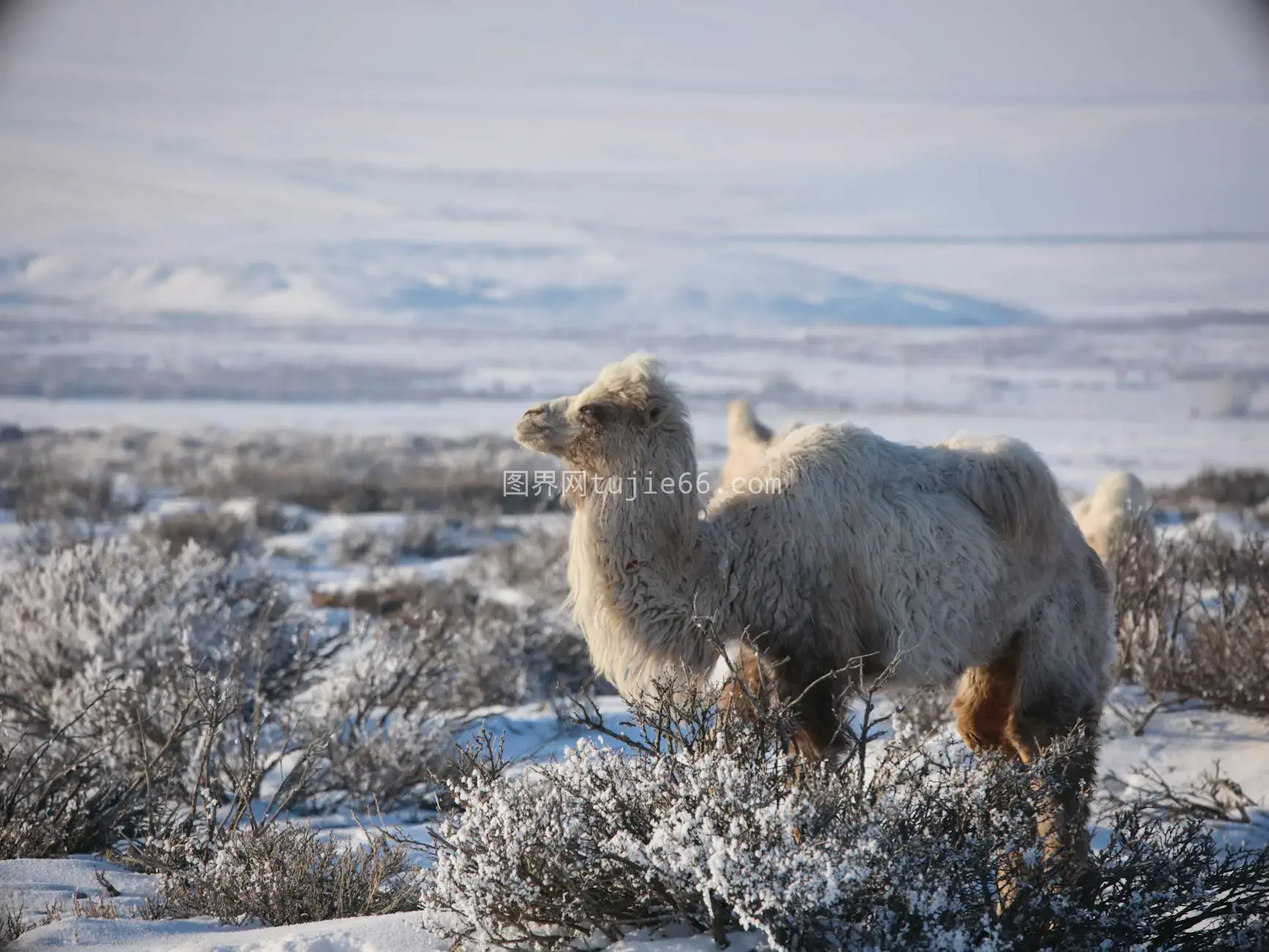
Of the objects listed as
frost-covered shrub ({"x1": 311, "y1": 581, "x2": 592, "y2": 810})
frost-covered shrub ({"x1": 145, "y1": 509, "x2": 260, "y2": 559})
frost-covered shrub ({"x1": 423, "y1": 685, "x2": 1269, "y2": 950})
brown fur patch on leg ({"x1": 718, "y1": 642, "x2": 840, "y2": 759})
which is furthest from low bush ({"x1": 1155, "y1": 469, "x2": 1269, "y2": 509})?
frost-covered shrub ({"x1": 423, "y1": 685, "x2": 1269, "y2": 950})

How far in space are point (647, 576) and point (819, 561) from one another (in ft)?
2.13

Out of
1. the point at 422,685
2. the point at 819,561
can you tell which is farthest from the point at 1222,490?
the point at 819,561

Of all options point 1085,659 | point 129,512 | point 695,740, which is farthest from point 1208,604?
point 129,512

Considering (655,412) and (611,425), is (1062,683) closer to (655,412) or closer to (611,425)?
(655,412)

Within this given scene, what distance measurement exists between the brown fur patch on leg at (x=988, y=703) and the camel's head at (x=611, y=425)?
1.61 m

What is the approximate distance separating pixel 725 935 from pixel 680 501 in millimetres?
1809

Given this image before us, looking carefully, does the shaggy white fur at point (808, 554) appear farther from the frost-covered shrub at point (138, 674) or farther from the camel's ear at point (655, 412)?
the frost-covered shrub at point (138, 674)

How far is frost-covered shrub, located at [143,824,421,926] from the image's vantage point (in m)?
3.81

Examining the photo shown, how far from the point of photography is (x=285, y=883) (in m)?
3.79

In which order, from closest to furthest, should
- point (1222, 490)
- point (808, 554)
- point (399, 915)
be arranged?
1. point (399, 915)
2. point (808, 554)
3. point (1222, 490)

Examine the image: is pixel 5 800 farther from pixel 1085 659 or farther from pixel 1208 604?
pixel 1208 604

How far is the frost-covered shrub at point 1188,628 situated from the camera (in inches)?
279

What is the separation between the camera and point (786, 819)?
286 cm

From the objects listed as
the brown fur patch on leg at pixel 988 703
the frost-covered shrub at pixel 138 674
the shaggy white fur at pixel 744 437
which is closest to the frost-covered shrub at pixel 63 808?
the frost-covered shrub at pixel 138 674
